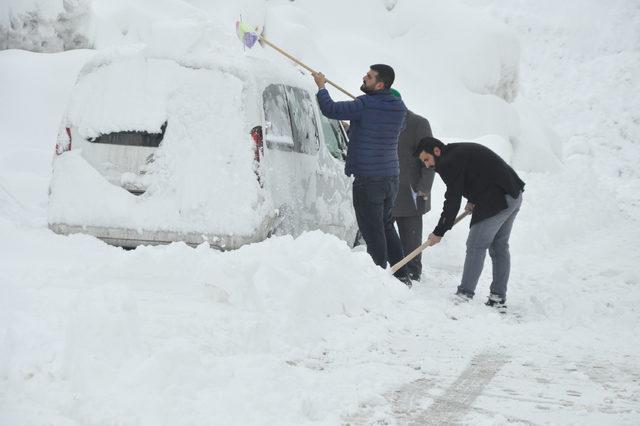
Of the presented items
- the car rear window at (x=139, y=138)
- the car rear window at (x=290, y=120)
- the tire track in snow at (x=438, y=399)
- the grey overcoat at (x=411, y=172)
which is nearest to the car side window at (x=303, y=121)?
the car rear window at (x=290, y=120)

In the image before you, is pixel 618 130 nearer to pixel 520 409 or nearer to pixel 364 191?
pixel 364 191

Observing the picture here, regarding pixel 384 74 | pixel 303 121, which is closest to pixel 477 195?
pixel 384 74

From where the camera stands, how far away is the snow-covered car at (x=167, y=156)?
5.56 m

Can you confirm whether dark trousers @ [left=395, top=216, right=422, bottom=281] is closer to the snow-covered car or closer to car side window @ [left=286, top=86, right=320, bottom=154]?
car side window @ [left=286, top=86, right=320, bottom=154]

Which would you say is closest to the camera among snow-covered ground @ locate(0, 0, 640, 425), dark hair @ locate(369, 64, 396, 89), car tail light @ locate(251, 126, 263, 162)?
snow-covered ground @ locate(0, 0, 640, 425)

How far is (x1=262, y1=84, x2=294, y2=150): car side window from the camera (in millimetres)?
6039

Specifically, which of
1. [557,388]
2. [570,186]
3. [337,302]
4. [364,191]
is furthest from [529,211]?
[557,388]

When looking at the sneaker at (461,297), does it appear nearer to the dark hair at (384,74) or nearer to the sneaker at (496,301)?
the sneaker at (496,301)

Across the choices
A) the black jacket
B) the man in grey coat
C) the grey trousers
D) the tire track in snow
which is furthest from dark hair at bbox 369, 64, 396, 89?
the tire track in snow

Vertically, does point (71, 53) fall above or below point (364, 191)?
above

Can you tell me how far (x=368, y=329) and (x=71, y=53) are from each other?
914 centimetres

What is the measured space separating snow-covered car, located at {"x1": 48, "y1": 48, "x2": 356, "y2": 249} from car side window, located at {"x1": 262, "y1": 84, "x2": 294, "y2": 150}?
24mm

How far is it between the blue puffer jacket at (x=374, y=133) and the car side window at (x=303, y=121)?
449 millimetres

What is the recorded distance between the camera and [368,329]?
4.79 meters
